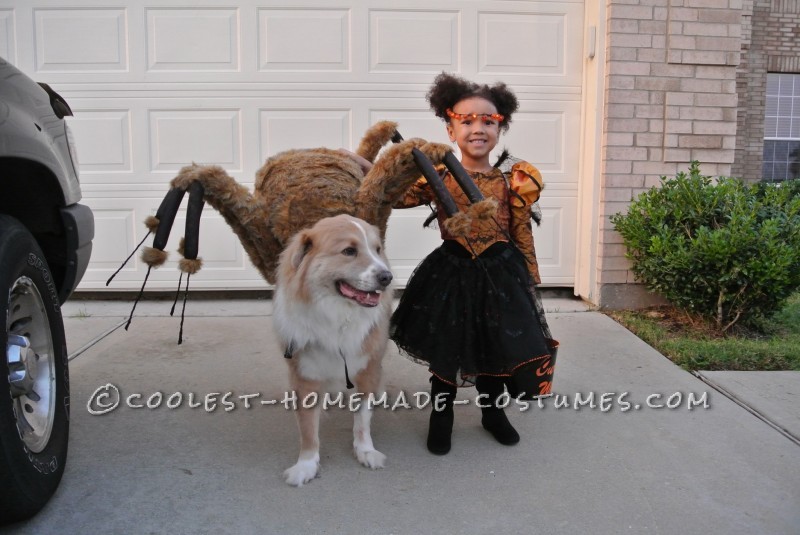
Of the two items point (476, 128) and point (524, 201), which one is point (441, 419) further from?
point (476, 128)

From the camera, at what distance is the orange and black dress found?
2.75 metres

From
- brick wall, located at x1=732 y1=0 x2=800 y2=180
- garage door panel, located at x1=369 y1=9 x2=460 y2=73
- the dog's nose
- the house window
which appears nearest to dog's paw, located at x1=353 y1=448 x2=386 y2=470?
the dog's nose

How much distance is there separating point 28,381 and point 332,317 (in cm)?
110

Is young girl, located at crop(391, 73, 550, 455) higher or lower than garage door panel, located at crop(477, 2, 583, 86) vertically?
lower

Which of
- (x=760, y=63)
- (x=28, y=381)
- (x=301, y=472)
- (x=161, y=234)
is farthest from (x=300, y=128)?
(x=760, y=63)

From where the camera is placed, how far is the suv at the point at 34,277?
196cm

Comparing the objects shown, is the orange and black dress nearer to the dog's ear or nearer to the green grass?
the dog's ear

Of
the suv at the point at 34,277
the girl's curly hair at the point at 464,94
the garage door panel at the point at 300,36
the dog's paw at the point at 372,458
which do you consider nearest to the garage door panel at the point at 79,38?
the garage door panel at the point at 300,36

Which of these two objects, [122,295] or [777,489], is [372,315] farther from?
[122,295]

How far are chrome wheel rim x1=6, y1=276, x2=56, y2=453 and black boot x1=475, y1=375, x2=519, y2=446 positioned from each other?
181 centimetres

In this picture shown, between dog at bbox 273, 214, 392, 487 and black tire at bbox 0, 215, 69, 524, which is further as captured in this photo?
dog at bbox 273, 214, 392, 487

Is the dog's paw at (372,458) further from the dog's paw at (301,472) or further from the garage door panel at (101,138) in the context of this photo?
the garage door panel at (101,138)

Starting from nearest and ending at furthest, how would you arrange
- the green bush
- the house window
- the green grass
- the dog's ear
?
the dog's ear
the green grass
the green bush
the house window

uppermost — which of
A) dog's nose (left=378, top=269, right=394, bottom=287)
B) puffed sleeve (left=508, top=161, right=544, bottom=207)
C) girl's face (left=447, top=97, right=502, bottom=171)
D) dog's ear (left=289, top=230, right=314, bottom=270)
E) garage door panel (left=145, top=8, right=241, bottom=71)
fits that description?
garage door panel (left=145, top=8, right=241, bottom=71)
